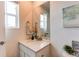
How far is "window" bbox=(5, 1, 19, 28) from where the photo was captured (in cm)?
311

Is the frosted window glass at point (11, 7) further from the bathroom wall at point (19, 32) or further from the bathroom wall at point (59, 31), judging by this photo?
the bathroom wall at point (59, 31)

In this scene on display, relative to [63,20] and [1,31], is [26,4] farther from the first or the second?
[1,31]

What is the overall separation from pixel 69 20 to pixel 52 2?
0.73 m

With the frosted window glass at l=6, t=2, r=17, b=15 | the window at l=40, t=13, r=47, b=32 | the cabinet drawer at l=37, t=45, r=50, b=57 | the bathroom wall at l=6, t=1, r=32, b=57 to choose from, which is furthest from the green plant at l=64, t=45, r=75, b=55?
the frosted window glass at l=6, t=2, r=17, b=15

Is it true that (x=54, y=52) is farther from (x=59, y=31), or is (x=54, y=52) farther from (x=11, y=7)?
(x=11, y=7)

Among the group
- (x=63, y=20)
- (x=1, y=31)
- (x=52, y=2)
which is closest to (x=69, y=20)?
(x=63, y=20)

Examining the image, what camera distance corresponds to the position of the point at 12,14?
3238 mm

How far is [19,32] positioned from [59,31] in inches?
52.3

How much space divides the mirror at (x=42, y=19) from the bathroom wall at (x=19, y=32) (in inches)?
8.4

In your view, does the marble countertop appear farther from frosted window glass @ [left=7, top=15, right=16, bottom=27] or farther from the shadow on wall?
frosted window glass @ [left=7, top=15, right=16, bottom=27]

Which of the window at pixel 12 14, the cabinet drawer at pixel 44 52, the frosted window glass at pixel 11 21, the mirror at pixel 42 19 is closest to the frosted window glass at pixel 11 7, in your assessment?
the window at pixel 12 14

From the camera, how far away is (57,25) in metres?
2.51

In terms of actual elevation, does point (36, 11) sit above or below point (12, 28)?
above

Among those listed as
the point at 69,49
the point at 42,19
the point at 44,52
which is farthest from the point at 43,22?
the point at 69,49
